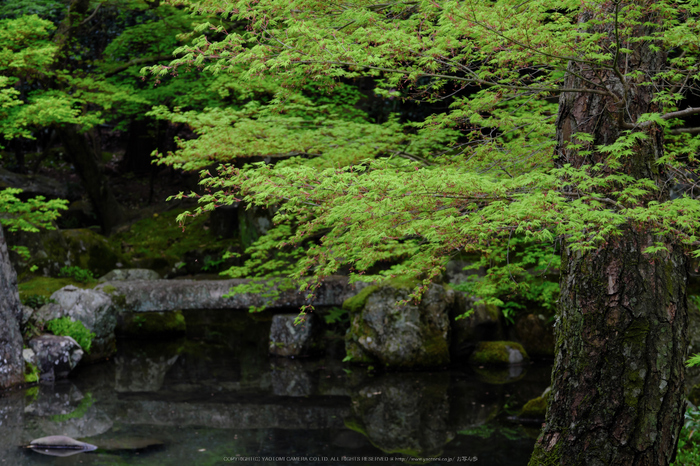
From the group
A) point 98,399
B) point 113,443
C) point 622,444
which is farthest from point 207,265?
point 622,444

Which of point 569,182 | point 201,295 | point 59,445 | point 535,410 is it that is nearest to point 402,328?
point 535,410

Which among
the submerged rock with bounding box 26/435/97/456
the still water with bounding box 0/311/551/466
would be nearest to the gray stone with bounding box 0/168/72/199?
the still water with bounding box 0/311/551/466

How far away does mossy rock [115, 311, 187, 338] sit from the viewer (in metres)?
13.2

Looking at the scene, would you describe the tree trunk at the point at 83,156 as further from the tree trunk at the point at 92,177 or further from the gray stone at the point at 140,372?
the gray stone at the point at 140,372

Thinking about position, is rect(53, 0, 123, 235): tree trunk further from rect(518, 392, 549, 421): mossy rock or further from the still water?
rect(518, 392, 549, 421): mossy rock

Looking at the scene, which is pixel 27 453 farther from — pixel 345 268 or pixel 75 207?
pixel 75 207

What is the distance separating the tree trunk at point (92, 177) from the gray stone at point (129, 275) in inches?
131

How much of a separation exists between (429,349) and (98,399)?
5.47 metres

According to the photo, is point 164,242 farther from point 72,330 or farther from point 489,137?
point 489,137

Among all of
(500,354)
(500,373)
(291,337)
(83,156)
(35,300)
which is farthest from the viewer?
(83,156)

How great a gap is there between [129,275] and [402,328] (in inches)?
299

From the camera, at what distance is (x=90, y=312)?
11.1m

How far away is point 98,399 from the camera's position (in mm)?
8914

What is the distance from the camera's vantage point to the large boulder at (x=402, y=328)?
10422 mm
